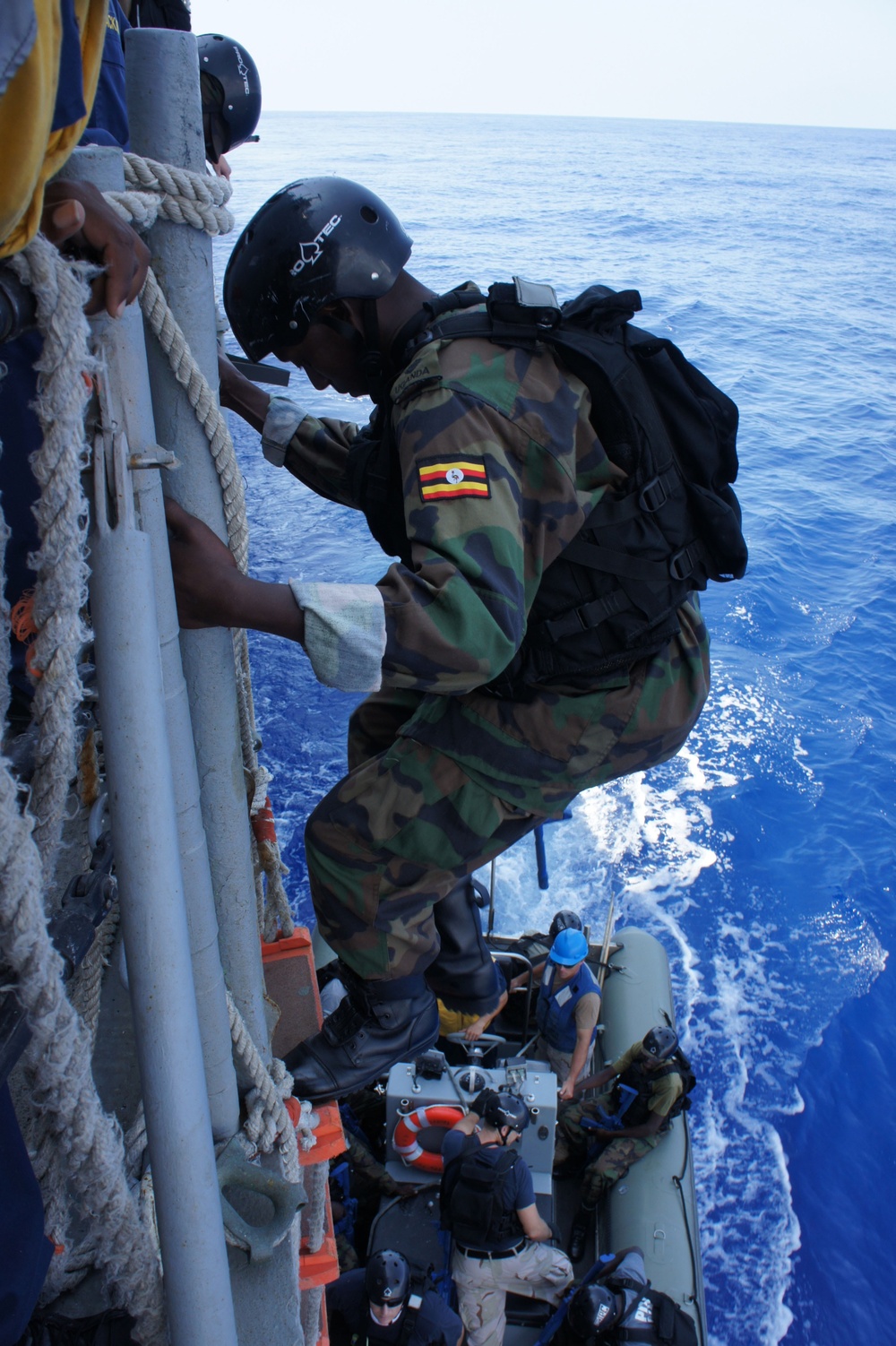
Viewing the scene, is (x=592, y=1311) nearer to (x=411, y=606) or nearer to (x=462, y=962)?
(x=462, y=962)

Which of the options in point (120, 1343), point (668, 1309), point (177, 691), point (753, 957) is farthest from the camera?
point (753, 957)

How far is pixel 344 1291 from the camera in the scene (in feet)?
18.8

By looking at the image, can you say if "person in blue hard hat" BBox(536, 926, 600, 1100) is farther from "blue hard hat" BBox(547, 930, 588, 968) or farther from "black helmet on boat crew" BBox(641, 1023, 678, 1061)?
"black helmet on boat crew" BBox(641, 1023, 678, 1061)

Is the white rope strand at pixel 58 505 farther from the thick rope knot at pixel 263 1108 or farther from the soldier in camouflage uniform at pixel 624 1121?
the soldier in camouflage uniform at pixel 624 1121

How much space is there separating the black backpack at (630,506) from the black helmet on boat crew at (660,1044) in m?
5.55

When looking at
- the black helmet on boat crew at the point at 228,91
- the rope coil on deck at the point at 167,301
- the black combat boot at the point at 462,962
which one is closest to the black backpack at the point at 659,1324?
the black combat boot at the point at 462,962

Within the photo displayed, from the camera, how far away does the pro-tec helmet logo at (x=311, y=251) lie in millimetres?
2166

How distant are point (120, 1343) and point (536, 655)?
1560mm

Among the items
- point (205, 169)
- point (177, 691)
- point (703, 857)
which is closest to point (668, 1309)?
point (177, 691)

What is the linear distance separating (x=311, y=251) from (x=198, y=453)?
0.87 m

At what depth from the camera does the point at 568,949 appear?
288 inches

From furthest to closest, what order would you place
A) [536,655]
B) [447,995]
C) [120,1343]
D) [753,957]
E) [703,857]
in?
[703,857] < [753,957] < [447,995] < [536,655] < [120,1343]

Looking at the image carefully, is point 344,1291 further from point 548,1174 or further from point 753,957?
point 753,957

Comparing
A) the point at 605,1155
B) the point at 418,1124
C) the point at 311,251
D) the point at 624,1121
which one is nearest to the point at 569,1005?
the point at 624,1121
